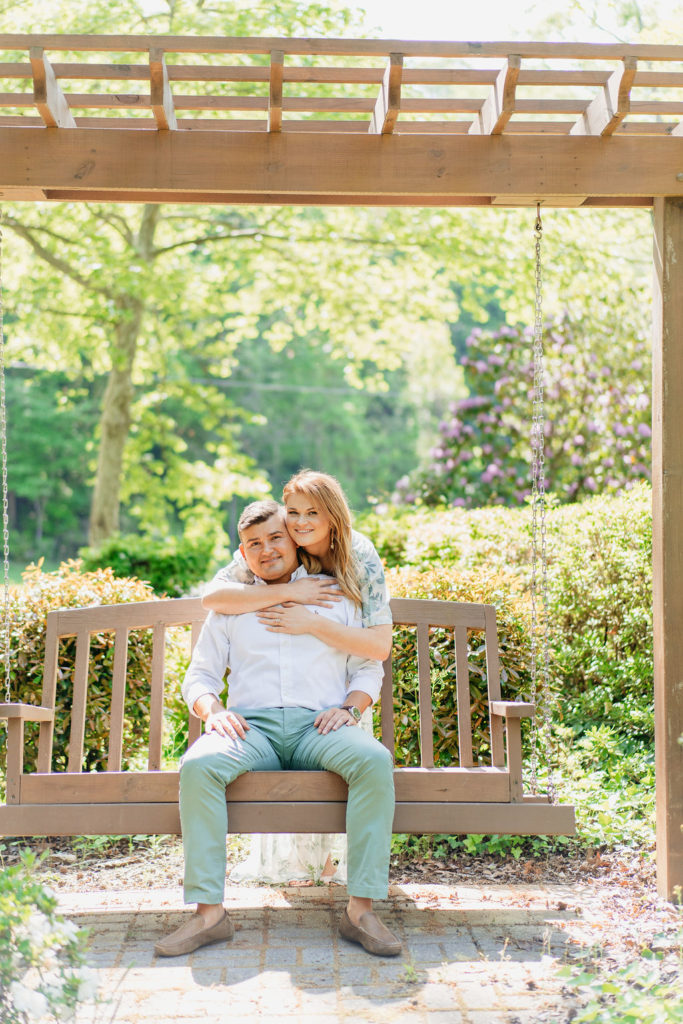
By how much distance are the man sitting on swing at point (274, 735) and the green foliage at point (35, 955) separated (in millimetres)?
890

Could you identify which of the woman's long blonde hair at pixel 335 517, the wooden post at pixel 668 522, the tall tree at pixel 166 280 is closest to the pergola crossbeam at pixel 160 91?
the woman's long blonde hair at pixel 335 517

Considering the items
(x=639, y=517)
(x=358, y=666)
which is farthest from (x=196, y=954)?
(x=639, y=517)

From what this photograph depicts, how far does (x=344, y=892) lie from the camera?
3.82 meters

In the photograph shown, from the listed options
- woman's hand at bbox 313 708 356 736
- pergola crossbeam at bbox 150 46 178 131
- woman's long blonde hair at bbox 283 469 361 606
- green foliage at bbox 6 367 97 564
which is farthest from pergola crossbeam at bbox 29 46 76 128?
green foliage at bbox 6 367 97 564

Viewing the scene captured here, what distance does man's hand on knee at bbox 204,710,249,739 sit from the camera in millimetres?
3432

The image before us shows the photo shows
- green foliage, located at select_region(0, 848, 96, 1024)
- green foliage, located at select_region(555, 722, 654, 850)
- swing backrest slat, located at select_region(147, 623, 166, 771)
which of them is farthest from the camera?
green foliage, located at select_region(555, 722, 654, 850)

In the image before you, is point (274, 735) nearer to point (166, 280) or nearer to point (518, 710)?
point (518, 710)

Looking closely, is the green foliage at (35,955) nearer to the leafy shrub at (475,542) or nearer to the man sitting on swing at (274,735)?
the man sitting on swing at (274,735)

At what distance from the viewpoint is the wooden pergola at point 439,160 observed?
345 cm

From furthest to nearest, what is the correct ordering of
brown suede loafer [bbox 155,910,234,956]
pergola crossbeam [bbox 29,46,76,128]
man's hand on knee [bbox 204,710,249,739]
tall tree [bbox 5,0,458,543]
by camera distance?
tall tree [bbox 5,0,458,543] → man's hand on knee [bbox 204,710,249,739] → pergola crossbeam [bbox 29,46,76,128] → brown suede loafer [bbox 155,910,234,956]

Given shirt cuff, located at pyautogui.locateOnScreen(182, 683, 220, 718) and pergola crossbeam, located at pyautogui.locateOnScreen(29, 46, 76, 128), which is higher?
pergola crossbeam, located at pyautogui.locateOnScreen(29, 46, 76, 128)

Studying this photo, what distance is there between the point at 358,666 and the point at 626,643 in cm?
247

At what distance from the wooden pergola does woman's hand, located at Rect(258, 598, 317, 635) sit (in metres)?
1.23

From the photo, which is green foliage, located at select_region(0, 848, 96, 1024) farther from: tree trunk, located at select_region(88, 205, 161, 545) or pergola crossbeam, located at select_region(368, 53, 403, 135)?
tree trunk, located at select_region(88, 205, 161, 545)
